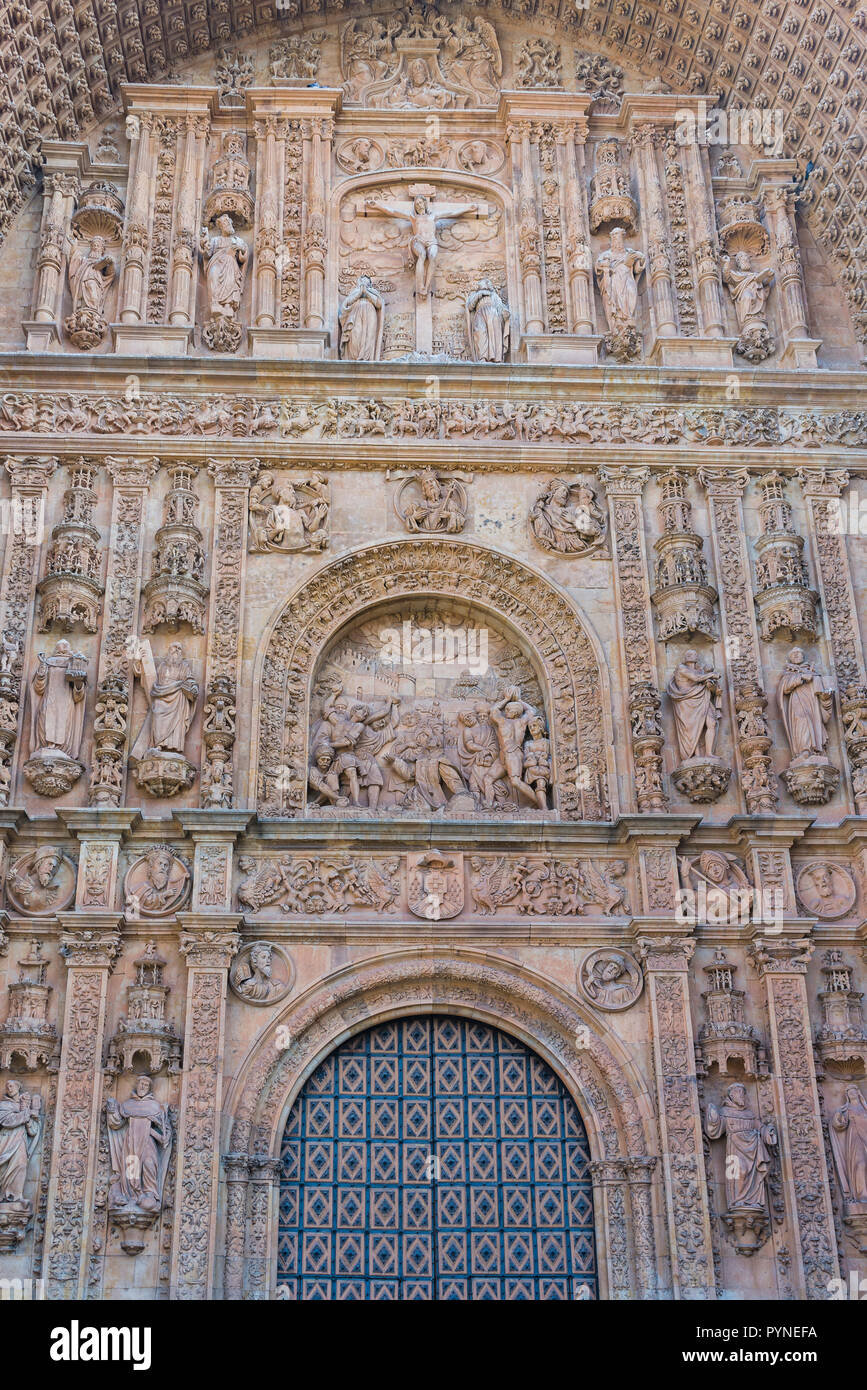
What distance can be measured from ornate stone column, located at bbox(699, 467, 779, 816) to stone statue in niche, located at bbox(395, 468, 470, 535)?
2.18m

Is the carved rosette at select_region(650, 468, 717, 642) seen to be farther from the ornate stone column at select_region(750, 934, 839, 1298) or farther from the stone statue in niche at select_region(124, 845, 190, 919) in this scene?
the stone statue in niche at select_region(124, 845, 190, 919)

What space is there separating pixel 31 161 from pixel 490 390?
5.04 meters

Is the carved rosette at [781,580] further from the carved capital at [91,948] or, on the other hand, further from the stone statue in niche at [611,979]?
the carved capital at [91,948]

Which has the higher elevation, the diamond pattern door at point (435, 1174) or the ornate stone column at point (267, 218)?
the ornate stone column at point (267, 218)

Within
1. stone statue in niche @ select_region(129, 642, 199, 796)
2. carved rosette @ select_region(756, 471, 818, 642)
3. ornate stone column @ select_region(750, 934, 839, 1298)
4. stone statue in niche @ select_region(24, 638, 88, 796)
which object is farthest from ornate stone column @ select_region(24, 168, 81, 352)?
ornate stone column @ select_region(750, 934, 839, 1298)

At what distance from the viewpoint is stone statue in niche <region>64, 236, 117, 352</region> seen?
1409 centimetres

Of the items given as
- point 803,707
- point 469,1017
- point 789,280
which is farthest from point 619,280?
point 469,1017

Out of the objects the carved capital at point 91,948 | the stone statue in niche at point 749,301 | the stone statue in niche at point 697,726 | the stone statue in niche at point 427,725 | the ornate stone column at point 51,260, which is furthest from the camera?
the stone statue in niche at point 749,301

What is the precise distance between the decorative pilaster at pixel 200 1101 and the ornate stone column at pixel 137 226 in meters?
5.91

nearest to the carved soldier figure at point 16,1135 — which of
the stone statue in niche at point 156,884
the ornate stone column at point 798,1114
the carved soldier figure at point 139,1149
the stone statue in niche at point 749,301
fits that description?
the carved soldier figure at point 139,1149

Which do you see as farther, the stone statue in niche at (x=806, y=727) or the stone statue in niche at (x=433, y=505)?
the stone statue in niche at (x=433, y=505)

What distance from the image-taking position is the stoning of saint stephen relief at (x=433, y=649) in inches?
443

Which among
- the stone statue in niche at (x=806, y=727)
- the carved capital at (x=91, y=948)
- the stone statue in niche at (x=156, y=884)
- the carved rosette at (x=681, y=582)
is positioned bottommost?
the carved capital at (x=91, y=948)

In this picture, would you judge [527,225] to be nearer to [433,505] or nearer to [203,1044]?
[433,505]
